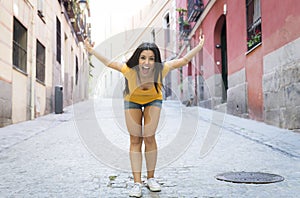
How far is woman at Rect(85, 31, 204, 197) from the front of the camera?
10.1ft

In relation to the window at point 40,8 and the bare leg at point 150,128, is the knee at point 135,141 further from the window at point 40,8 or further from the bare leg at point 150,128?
the window at point 40,8

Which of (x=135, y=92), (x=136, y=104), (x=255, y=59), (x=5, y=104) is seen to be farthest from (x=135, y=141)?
(x=255, y=59)

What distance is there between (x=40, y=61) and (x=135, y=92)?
31.4ft

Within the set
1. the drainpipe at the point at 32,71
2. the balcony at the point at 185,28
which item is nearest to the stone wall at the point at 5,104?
the drainpipe at the point at 32,71

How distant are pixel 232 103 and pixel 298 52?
457 cm

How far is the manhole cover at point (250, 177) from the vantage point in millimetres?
3479

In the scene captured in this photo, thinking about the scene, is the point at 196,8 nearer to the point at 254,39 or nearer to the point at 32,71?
the point at 254,39

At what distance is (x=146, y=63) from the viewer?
305 cm

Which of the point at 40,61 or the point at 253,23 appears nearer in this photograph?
the point at 253,23

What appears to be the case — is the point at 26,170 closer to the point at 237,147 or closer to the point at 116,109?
the point at 237,147

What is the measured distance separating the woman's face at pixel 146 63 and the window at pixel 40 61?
9156 mm

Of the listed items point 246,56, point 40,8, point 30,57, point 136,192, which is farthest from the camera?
point 40,8

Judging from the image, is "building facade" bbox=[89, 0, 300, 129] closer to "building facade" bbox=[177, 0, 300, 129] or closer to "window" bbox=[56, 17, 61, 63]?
"building facade" bbox=[177, 0, 300, 129]

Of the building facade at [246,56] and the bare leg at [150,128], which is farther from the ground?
the building facade at [246,56]
